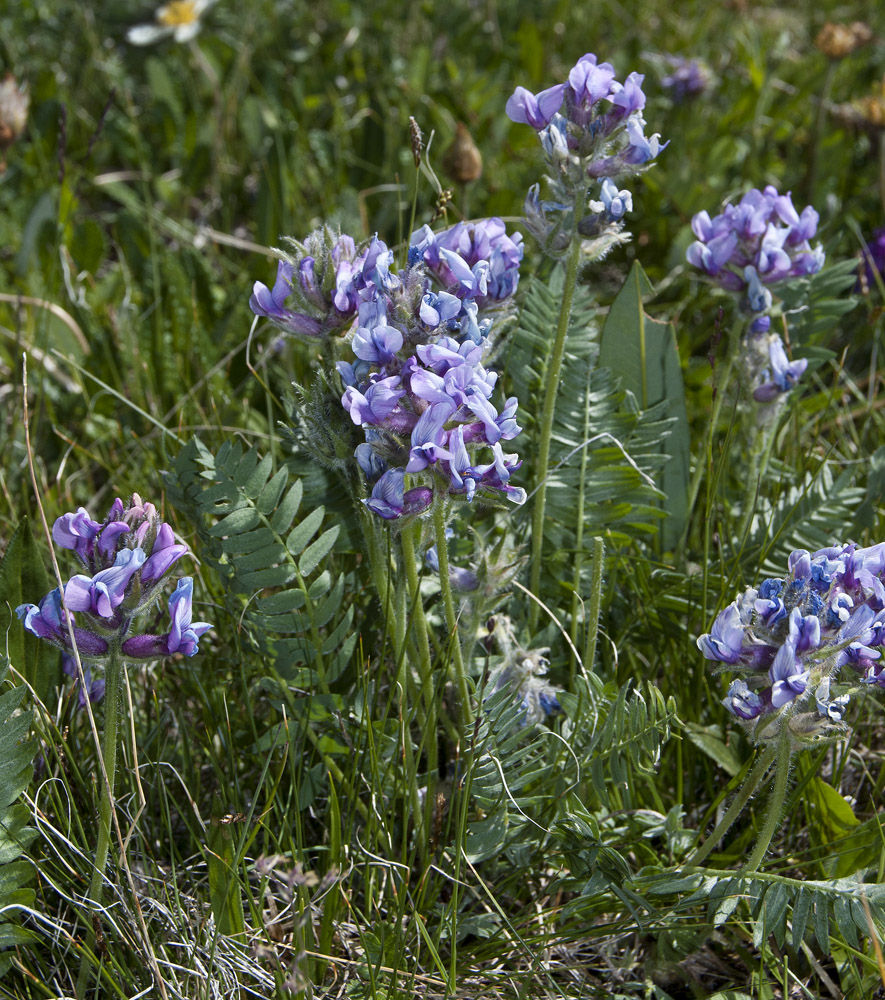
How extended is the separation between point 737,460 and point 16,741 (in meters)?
1.77

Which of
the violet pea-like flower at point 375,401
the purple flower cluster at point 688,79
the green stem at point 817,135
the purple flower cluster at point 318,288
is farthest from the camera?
the purple flower cluster at point 688,79

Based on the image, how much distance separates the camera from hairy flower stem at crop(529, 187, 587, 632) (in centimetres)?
173

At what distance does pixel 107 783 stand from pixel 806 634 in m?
0.95

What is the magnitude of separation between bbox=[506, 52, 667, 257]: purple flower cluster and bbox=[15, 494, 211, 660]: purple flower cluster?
2.59 ft

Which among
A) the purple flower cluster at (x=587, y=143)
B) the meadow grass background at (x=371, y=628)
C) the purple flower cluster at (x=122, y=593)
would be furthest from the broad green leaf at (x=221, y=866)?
the purple flower cluster at (x=587, y=143)

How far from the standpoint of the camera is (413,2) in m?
5.07

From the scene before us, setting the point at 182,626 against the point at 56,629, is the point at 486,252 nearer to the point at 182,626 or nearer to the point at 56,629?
the point at 182,626

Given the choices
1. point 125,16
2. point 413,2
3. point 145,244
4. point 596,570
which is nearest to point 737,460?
point 596,570

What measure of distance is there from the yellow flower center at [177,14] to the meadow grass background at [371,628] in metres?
0.46

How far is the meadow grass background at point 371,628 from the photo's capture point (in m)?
1.63

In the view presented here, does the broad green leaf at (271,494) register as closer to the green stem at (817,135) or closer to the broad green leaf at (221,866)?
the broad green leaf at (221,866)

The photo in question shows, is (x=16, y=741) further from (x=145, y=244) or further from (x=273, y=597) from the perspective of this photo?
(x=145, y=244)

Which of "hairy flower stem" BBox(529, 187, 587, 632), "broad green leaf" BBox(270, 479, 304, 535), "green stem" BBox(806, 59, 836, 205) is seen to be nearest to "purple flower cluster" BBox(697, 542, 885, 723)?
"hairy flower stem" BBox(529, 187, 587, 632)

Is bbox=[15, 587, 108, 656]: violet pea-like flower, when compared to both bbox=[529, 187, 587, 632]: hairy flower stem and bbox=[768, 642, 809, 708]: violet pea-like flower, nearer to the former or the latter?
bbox=[529, 187, 587, 632]: hairy flower stem
